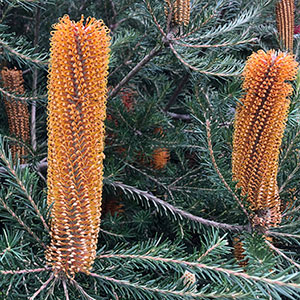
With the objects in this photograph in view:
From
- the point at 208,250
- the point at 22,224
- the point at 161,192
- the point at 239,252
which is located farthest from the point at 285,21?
the point at 22,224

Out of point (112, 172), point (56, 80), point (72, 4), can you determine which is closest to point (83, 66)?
point (56, 80)

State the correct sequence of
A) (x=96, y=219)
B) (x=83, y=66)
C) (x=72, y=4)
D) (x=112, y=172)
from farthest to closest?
(x=72, y=4)
(x=112, y=172)
(x=96, y=219)
(x=83, y=66)

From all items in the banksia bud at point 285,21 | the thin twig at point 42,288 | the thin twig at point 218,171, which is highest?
the banksia bud at point 285,21

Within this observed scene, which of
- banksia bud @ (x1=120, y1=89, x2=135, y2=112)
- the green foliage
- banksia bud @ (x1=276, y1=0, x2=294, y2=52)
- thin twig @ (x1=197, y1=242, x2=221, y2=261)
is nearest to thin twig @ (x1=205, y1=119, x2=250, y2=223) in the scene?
the green foliage

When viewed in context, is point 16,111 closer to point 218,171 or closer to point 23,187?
point 23,187

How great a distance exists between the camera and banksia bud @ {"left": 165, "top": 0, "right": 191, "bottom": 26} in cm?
73

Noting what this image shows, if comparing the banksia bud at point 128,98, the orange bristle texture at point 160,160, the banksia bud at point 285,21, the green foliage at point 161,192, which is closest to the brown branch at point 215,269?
the green foliage at point 161,192

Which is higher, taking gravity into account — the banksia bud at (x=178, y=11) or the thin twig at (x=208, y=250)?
the banksia bud at (x=178, y=11)

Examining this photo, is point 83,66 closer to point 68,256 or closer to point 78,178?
point 78,178

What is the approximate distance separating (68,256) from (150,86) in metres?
0.81

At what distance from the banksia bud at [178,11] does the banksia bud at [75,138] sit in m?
0.25

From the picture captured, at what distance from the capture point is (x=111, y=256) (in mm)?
591

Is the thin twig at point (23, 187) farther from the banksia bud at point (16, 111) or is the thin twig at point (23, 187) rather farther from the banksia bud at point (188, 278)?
the banksia bud at point (16, 111)

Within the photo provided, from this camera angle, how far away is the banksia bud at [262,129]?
1.97ft
